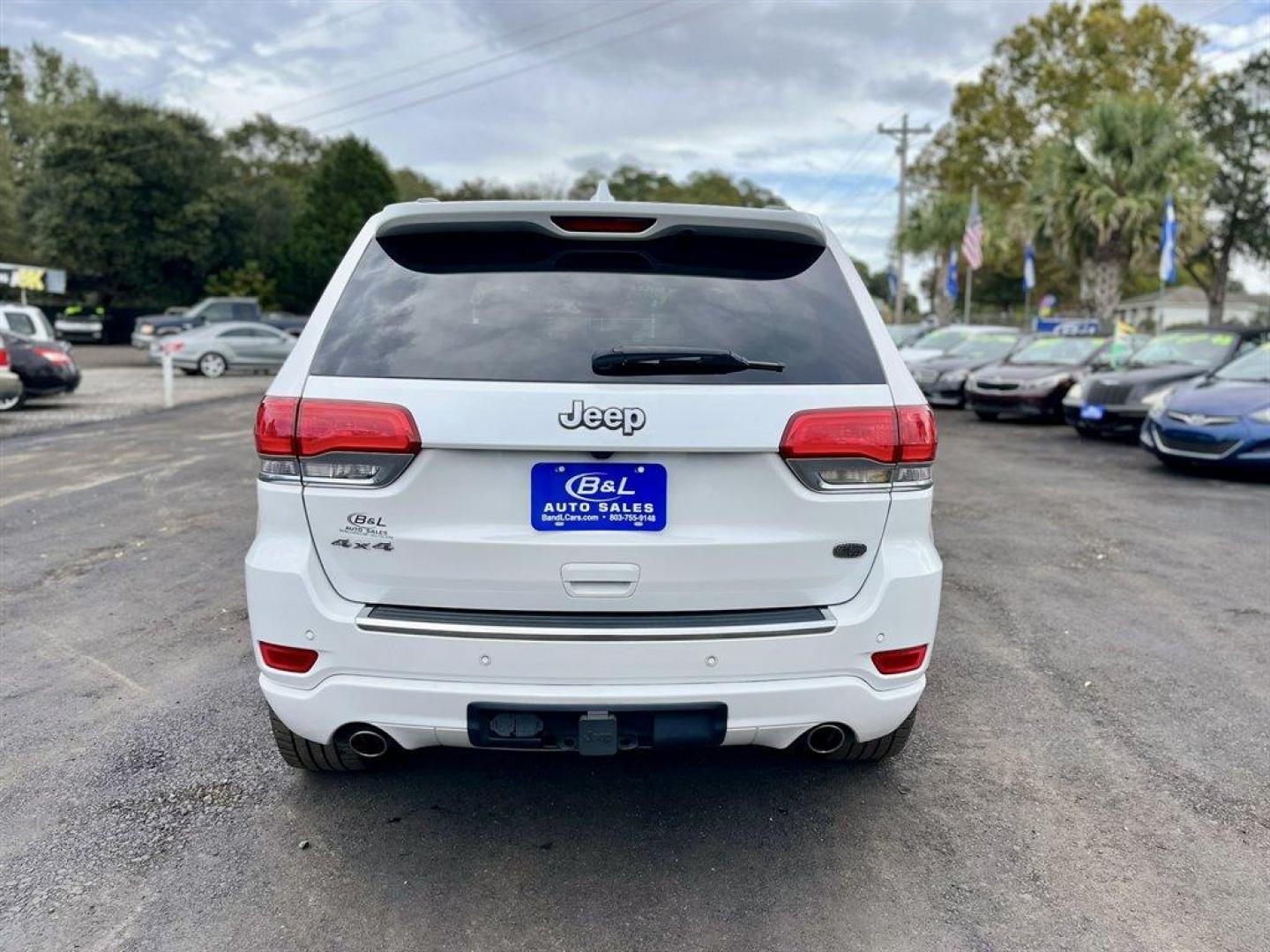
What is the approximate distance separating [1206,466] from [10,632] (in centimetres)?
1036

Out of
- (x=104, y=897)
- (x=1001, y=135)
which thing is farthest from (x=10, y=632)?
(x=1001, y=135)

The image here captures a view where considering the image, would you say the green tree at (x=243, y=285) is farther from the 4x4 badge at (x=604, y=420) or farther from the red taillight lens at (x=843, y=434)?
the red taillight lens at (x=843, y=434)

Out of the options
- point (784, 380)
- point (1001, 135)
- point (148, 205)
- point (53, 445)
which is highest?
point (1001, 135)

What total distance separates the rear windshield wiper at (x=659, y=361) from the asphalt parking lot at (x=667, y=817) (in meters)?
1.47

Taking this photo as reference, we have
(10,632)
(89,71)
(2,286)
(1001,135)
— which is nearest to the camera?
(10,632)

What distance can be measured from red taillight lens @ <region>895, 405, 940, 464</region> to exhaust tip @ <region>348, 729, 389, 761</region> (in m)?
1.65

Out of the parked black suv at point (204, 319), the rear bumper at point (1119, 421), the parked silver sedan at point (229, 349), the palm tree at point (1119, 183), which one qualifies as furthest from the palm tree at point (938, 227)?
the rear bumper at point (1119, 421)

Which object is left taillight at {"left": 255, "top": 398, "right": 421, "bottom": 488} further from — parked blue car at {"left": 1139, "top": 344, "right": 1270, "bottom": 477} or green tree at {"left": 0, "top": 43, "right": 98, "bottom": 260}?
green tree at {"left": 0, "top": 43, "right": 98, "bottom": 260}

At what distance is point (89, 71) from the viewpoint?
208ft

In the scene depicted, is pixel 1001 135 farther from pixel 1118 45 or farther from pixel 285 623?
pixel 285 623

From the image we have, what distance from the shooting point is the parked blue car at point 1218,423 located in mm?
9641

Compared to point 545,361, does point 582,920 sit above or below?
below

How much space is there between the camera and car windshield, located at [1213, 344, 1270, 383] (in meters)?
10.5

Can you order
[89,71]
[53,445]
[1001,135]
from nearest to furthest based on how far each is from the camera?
[53,445] → [1001,135] → [89,71]
